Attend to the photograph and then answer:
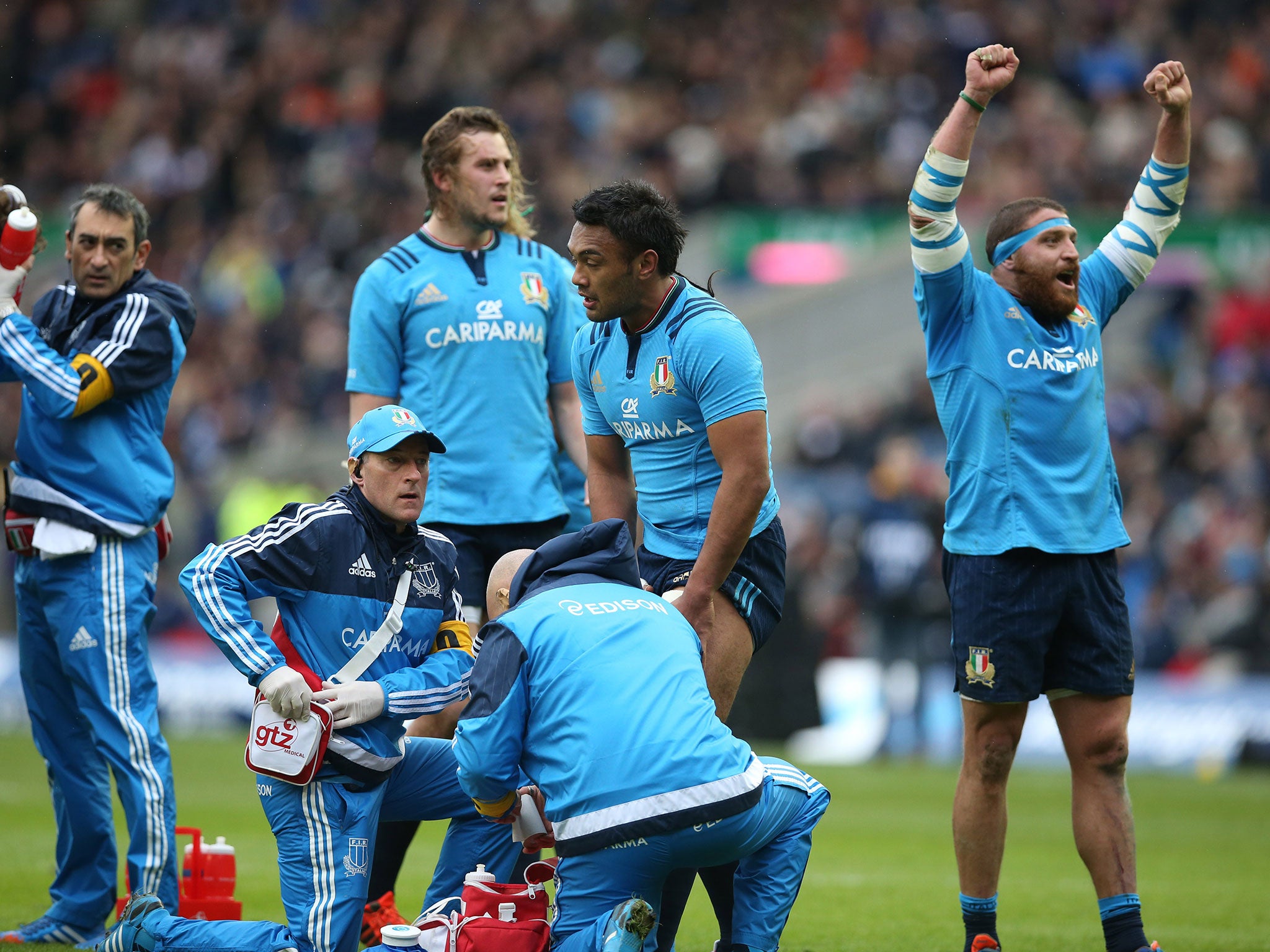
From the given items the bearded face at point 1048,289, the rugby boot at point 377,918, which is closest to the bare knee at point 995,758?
the bearded face at point 1048,289

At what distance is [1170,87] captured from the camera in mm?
6070

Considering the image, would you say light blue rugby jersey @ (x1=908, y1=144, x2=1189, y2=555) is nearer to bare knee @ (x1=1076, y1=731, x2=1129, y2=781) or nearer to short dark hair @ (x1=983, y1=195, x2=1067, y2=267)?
short dark hair @ (x1=983, y1=195, x2=1067, y2=267)

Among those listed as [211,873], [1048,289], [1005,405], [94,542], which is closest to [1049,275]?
[1048,289]

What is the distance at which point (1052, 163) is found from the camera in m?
21.3

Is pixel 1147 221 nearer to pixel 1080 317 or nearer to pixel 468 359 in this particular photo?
pixel 1080 317

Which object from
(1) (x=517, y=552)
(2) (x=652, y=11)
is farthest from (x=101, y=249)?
(2) (x=652, y=11)

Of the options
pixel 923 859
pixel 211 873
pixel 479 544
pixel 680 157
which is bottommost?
pixel 923 859

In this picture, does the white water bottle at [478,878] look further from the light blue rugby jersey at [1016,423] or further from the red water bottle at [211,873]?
the light blue rugby jersey at [1016,423]

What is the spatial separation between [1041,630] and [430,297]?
108 inches

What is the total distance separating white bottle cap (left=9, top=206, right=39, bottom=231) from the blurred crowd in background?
10.1 metres

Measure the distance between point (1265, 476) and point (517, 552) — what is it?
13383 mm

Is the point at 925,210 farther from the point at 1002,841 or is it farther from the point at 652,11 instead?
the point at 652,11

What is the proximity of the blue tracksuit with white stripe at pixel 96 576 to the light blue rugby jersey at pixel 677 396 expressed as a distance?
1835 millimetres

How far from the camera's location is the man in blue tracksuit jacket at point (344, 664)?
5.22 metres
